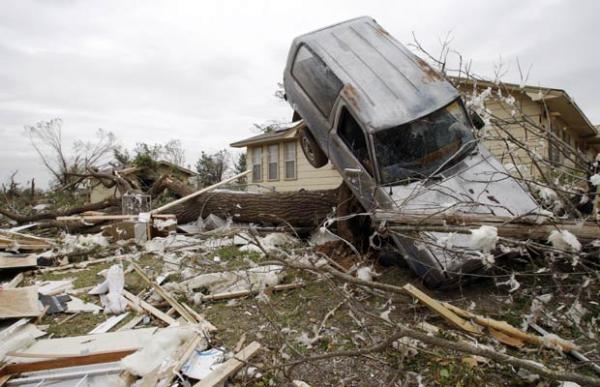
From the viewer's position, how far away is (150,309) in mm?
4039

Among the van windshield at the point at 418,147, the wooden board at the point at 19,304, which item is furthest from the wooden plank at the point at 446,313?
the wooden board at the point at 19,304

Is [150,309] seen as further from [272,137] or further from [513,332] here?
[272,137]

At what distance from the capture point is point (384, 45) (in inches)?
216

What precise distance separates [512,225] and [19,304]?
471 centimetres

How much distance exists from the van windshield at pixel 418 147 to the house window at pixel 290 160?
10.5m

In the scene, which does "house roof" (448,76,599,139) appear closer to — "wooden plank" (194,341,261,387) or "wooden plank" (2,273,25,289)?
"wooden plank" (194,341,261,387)

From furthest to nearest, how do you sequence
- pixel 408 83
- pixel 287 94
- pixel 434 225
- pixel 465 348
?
pixel 287 94 < pixel 408 83 < pixel 434 225 < pixel 465 348

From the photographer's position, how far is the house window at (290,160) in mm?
15023

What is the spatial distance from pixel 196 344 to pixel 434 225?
2.19 m

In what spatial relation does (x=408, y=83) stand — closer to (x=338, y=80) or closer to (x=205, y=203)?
(x=338, y=80)

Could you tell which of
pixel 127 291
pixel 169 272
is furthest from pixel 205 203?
pixel 127 291

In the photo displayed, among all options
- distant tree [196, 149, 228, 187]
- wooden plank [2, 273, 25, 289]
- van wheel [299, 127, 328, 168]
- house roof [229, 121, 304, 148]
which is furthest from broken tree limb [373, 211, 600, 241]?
distant tree [196, 149, 228, 187]

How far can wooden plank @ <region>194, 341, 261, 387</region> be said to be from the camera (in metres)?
2.54

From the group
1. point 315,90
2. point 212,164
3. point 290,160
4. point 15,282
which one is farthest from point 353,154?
point 212,164
